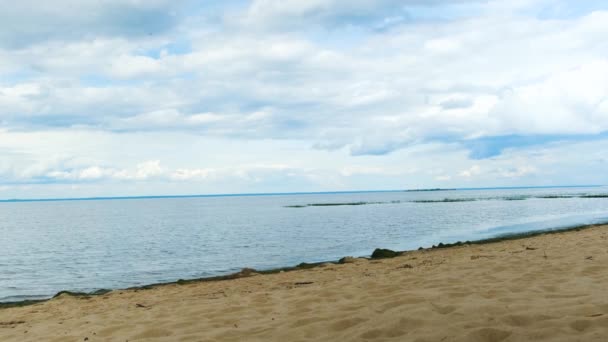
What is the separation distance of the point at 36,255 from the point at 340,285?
101 feet

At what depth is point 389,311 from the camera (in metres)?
6.46

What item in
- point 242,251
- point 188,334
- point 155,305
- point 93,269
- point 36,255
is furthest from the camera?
point 36,255

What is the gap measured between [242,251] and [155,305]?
20837mm

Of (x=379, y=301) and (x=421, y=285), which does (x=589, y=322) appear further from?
(x=421, y=285)

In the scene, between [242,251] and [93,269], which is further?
[242,251]

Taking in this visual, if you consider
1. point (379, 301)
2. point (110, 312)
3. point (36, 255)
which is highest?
point (379, 301)

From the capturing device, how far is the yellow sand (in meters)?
5.32

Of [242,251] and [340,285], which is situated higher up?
[340,285]

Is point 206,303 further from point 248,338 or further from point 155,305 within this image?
point 248,338

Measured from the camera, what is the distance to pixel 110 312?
945 cm

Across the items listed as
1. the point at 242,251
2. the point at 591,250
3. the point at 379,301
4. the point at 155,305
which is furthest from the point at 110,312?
the point at 242,251

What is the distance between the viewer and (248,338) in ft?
19.5

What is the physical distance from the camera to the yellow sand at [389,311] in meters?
5.32

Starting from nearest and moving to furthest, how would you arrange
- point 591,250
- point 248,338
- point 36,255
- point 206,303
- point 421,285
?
point 248,338 → point 421,285 → point 206,303 → point 591,250 → point 36,255
